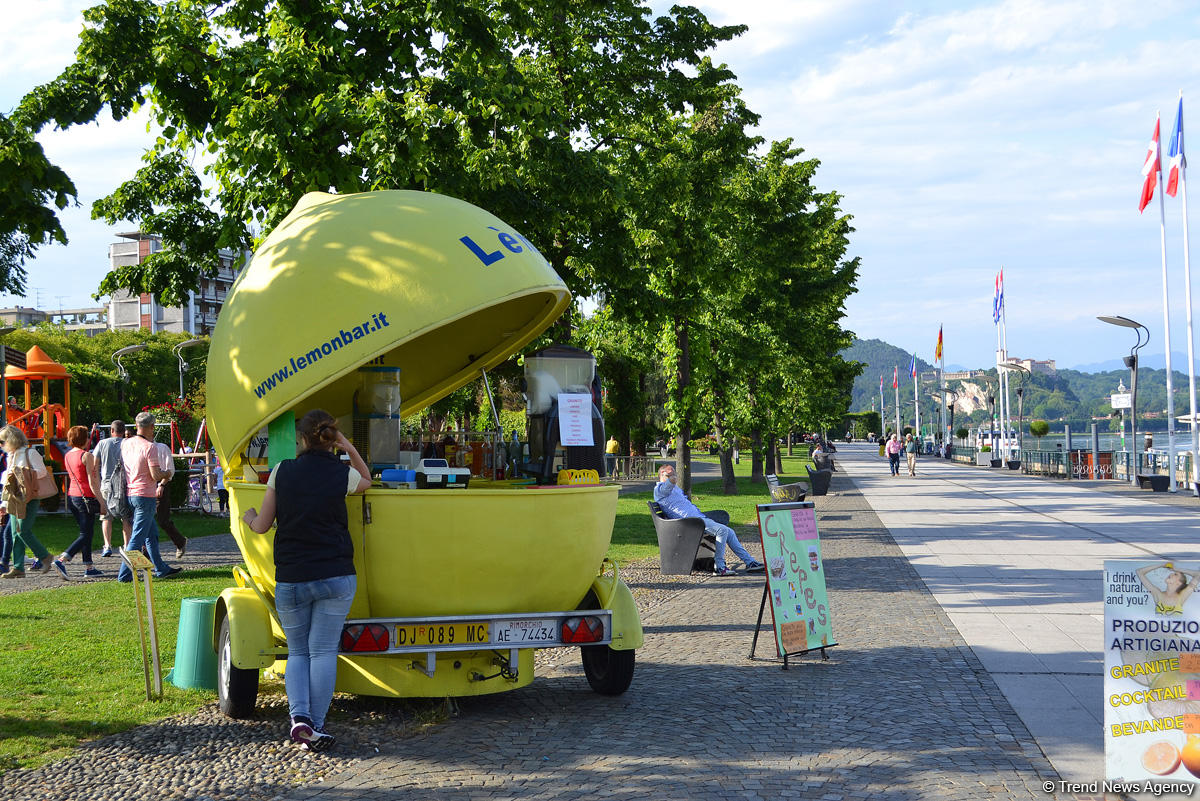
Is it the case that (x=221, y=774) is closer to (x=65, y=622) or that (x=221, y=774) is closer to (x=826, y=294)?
(x=65, y=622)

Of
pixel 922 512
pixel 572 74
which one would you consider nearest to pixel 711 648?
pixel 572 74

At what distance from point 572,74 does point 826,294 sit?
18.8 meters

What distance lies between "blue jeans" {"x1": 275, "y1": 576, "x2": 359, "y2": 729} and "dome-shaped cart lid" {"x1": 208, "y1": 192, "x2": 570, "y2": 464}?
1049 mm

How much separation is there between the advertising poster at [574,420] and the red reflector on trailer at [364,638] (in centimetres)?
209

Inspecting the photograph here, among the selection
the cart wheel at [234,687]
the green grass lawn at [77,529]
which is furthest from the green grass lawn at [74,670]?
the green grass lawn at [77,529]

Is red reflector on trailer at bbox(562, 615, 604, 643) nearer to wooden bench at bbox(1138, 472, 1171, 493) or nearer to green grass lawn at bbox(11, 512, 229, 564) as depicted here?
green grass lawn at bbox(11, 512, 229, 564)

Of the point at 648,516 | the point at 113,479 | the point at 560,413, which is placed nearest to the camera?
the point at 560,413

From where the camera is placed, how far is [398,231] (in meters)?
6.55

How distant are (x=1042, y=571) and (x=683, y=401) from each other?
10.4m

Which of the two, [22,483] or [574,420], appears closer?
[574,420]

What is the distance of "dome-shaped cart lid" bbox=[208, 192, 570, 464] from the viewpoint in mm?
6180

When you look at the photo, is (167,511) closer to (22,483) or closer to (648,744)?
(22,483)

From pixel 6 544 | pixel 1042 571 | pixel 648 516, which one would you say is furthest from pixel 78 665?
pixel 648 516

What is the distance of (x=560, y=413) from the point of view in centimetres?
778
